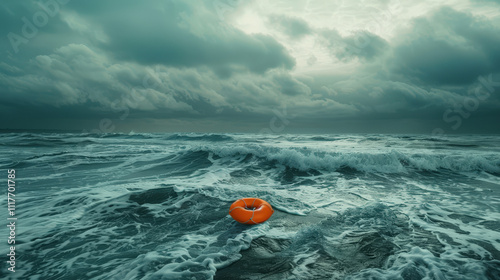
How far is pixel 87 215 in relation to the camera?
240 inches

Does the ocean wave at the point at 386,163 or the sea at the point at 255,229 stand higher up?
the ocean wave at the point at 386,163

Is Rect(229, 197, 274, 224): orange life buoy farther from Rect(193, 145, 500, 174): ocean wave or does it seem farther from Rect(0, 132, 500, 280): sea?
Rect(193, 145, 500, 174): ocean wave

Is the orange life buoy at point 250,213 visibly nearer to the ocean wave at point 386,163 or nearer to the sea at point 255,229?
the sea at point 255,229

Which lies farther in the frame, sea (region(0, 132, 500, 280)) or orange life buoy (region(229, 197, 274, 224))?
orange life buoy (region(229, 197, 274, 224))

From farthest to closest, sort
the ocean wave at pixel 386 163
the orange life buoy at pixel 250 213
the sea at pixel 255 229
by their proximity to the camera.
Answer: the ocean wave at pixel 386 163, the orange life buoy at pixel 250 213, the sea at pixel 255 229

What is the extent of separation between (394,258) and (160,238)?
4.61 meters

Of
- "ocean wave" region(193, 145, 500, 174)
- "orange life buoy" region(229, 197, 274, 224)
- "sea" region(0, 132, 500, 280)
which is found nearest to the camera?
"sea" region(0, 132, 500, 280)

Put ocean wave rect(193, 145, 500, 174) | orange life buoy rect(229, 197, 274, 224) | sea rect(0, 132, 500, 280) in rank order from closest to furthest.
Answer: sea rect(0, 132, 500, 280) < orange life buoy rect(229, 197, 274, 224) < ocean wave rect(193, 145, 500, 174)


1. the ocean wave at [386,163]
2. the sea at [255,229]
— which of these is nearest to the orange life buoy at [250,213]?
the sea at [255,229]

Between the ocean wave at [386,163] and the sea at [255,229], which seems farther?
the ocean wave at [386,163]

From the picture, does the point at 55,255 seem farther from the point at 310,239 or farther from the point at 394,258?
the point at 394,258

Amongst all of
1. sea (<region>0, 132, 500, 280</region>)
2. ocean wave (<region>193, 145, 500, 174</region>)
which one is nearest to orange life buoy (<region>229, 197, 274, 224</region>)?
sea (<region>0, 132, 500, 280</region>)

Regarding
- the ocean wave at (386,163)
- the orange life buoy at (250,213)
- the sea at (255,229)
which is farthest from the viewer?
the ocean wave at (386,163)

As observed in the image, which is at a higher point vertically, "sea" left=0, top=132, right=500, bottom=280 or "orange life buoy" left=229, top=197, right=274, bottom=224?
"orange life buoy" left=229, top=197, right=274, bottom=224
